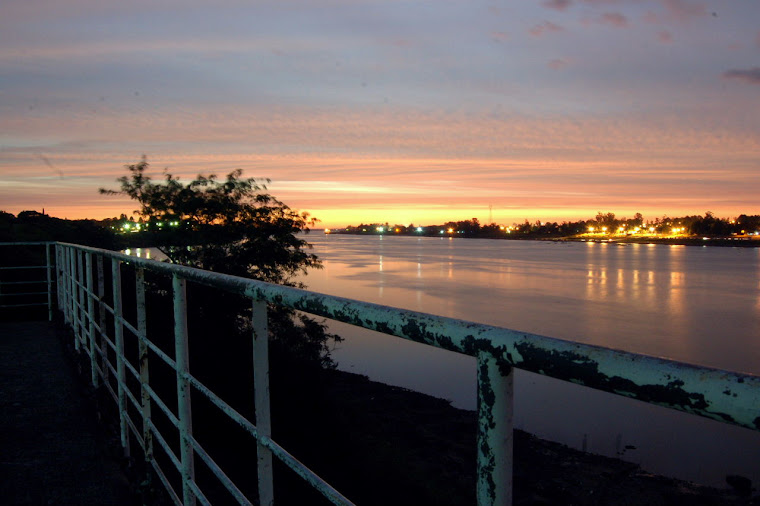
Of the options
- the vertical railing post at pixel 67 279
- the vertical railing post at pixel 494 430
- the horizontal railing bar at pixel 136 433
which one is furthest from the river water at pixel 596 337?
the vertical railing post at pixel 494 430

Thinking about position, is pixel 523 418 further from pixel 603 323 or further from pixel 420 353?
pixel 603 323

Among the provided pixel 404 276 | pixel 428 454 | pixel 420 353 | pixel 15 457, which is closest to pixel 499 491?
pixel 15 457

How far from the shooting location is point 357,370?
1906 centimetres

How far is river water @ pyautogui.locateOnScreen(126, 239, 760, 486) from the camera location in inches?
531

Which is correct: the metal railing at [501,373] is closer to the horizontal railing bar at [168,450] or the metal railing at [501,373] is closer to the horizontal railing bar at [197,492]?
the horizontal railing bar at [197,492]

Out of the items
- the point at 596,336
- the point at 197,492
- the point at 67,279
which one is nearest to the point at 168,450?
the point at 197,492

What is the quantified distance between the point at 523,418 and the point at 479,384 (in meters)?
14.9

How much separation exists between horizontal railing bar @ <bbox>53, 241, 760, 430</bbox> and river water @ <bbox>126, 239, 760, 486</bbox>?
43.5ft

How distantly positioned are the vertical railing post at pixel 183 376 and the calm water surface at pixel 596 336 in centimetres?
1252

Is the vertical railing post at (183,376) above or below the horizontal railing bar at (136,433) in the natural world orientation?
above

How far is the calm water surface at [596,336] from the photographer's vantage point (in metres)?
13.5

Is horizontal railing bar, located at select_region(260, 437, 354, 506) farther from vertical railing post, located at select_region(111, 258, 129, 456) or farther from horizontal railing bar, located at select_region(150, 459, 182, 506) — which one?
vertical railing post, located at select_region(111, 258, 129, 456)

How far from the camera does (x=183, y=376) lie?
2.12 m

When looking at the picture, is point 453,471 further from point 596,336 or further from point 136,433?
point 596,336
